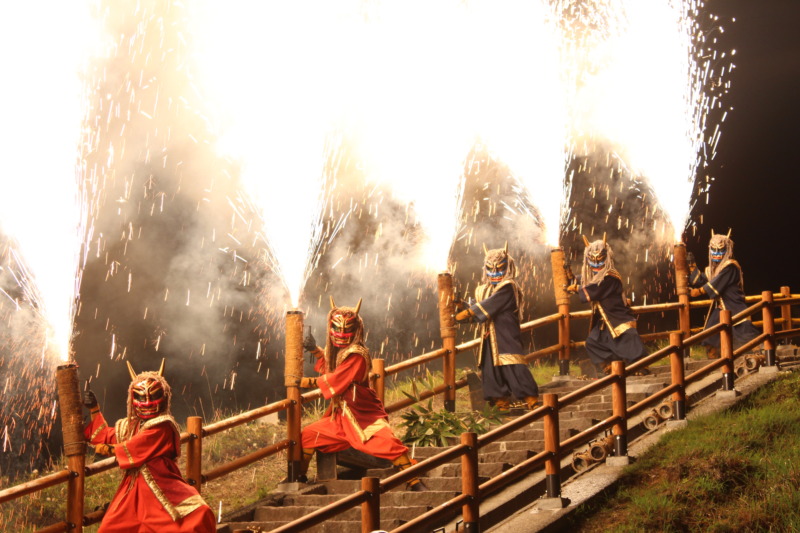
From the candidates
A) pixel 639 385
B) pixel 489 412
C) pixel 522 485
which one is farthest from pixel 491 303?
pixel 522 485

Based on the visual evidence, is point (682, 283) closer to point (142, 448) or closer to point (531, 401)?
point (531, 401)

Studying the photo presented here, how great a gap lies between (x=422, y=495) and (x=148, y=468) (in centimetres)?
233

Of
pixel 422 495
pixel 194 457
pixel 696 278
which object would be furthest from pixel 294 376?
pixel 696 278

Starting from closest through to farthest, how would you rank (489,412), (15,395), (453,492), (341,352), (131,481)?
(131,481)
(453,492)
(341,352)
(489,412)
(15,395)

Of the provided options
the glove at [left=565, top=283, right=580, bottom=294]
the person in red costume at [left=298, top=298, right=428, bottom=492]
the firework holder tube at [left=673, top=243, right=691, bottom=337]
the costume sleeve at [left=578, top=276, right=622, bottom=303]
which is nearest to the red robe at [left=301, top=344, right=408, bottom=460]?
the person in red costume at [left=298, top=298, right=428, bottom=492]

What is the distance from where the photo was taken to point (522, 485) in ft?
27.0

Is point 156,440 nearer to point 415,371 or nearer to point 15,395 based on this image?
point 15,395

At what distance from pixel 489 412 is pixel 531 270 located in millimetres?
7923

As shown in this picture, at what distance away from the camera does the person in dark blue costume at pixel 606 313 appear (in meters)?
11.5

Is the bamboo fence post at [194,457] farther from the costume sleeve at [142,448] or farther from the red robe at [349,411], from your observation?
the red robe at [349,411]

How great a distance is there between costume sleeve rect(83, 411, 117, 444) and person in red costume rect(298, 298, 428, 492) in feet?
6.88

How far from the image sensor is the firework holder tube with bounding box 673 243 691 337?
12922 millimetres

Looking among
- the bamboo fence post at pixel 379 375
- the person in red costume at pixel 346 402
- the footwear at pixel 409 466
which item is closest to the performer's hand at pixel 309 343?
the person in red costume at pixel 346 402

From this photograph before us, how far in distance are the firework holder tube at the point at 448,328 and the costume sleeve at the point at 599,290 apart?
5.95 ft
